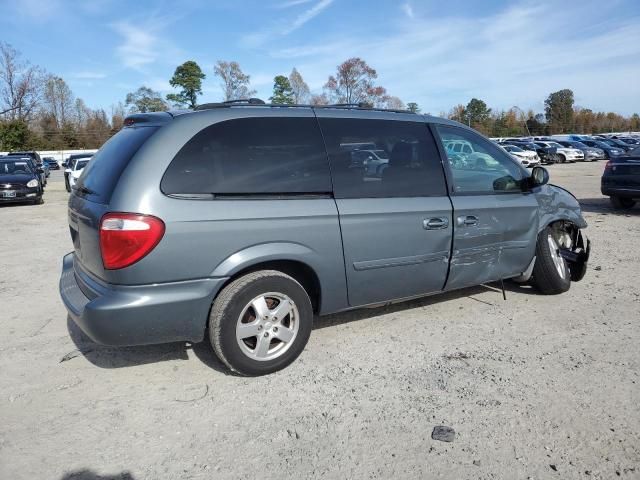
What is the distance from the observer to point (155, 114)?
11.9ft

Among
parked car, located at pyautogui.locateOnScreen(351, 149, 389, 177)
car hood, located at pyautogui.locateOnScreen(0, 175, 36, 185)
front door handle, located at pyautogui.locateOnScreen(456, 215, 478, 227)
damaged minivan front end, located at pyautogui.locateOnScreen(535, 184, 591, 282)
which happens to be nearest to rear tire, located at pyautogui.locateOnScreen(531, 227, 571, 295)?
damaged minivan front end, located at pyautogui.locateOnScreen(535, 184, 591, 282)

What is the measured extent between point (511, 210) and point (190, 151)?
9.96ft

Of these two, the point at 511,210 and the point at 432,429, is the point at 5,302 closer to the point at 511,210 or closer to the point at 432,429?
the point at 432,429

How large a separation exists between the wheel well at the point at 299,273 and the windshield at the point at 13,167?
52.0 feet

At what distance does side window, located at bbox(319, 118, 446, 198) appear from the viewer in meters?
3.77

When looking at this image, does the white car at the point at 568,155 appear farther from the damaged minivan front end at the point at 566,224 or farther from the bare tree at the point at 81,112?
the bare tree at the point at 81,112

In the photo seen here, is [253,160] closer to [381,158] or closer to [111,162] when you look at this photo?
[111,162]

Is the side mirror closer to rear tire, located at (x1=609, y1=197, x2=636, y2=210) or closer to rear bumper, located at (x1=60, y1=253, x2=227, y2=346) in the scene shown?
rear bumper, located at (x1=60, y1=253, x2=227, y2=346)

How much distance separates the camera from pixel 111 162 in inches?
134

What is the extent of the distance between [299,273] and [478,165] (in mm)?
2148

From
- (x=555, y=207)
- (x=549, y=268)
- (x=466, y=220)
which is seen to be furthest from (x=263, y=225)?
(x=555, y=207)

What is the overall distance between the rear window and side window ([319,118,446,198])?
4.45 feet

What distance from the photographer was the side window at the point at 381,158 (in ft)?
12.4

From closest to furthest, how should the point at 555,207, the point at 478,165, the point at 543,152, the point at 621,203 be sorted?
the point at 478,165
the point at 555,207
the point at 621,203
the point at 543,152
